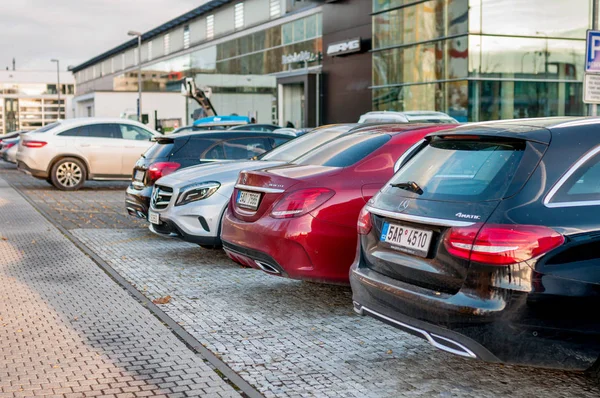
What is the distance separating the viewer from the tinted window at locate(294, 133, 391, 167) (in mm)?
6832

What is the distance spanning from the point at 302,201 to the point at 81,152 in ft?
47.7

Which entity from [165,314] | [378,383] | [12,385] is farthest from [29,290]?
[378,383]

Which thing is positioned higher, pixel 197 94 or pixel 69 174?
pixel 197 94

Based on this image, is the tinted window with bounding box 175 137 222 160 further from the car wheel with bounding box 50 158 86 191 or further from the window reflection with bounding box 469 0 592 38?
the window reflection with bounding box 469 0 592 38

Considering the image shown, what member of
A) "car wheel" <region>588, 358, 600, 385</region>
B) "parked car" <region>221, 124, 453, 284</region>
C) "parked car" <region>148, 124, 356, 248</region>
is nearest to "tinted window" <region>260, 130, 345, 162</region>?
"parked car" <region>148, 124, 356, 248</region>

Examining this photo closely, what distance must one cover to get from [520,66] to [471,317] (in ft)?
86.7

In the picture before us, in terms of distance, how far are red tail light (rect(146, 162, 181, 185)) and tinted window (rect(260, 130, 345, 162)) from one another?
2.40 m

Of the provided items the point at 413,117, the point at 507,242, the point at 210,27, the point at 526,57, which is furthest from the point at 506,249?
the point at 210,27

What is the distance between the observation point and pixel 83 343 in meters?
5.69

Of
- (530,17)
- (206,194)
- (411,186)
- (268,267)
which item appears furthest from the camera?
(530,17)

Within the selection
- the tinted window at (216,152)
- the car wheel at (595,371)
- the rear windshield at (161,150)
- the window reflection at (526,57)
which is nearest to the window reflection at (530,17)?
the window reflection at (526,57)

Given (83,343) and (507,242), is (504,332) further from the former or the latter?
(83,343)

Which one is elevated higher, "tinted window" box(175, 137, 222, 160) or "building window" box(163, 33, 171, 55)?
"building window" box(163, 33, 171, 55)

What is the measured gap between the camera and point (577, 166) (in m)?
4.17
